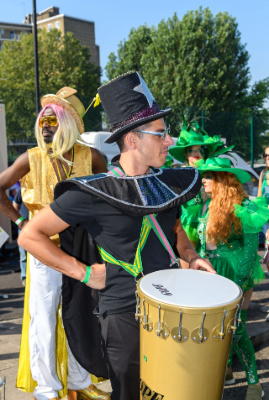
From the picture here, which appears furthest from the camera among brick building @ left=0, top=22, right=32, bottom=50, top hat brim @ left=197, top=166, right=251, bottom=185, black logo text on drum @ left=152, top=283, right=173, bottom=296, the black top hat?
brick building @ left=0, top=22, right=32, bottom=50

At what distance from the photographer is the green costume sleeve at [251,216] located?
282 centimetres

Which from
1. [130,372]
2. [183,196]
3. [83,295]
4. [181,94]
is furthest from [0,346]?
[181,94]

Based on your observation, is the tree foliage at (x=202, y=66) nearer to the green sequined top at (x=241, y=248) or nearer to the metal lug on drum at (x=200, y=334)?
the green sequined top at (x=241, y=248)

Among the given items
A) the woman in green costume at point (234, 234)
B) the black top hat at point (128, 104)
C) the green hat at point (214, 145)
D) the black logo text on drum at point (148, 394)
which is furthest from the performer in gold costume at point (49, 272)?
the green hat at point (214, 145)

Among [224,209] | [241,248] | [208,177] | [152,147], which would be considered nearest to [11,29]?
[208,177]

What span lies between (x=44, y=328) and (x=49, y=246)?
905 mm

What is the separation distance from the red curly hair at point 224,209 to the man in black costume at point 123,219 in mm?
1009

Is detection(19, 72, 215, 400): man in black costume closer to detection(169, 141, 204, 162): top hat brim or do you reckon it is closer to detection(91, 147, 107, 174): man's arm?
detection(91, 147, 107, 174): man's arm

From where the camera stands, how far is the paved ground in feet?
9.76

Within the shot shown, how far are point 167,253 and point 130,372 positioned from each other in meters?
0.56

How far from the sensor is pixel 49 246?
1.76 m

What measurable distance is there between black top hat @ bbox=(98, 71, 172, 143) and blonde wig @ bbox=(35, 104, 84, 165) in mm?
786

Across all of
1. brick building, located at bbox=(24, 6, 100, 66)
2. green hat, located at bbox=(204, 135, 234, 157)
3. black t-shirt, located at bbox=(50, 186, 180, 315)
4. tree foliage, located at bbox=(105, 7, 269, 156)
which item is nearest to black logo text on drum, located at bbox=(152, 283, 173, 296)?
black t-shirt, located at bbox=(50, 186, 180, 315)

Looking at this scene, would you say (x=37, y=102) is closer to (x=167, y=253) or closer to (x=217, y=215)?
(x=217, y=215)
